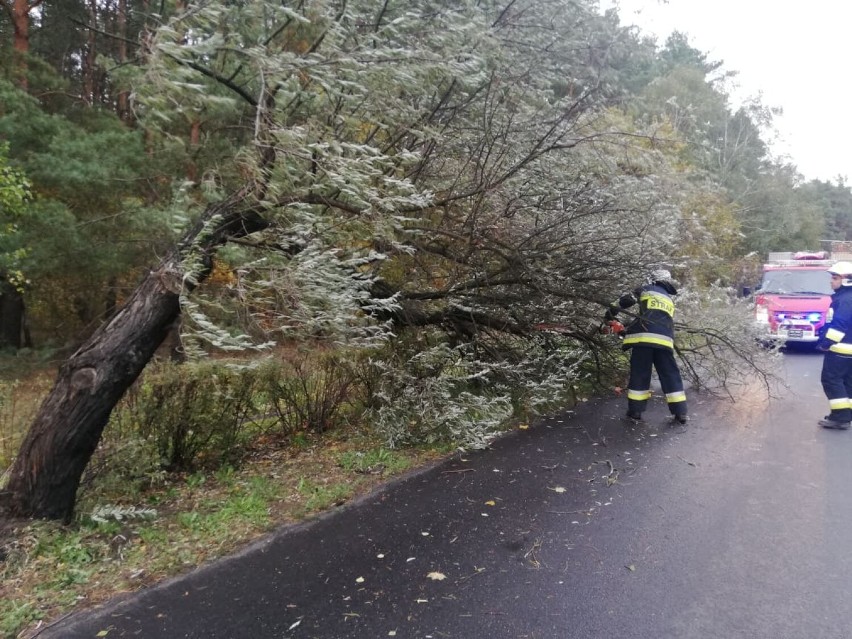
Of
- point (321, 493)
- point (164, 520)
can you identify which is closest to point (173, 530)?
point (164, 520)

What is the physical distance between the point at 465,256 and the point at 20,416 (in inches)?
172

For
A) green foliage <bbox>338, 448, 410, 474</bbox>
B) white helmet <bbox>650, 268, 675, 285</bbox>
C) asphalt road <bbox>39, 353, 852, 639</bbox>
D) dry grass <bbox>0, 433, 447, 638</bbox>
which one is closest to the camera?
asphalt road <bbox>39, 353, 852, 639</bbox>

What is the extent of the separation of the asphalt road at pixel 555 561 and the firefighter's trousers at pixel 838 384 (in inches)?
35.6

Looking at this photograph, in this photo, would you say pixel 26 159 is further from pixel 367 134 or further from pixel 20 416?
pixel 367 134

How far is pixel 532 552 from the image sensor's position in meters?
3.24

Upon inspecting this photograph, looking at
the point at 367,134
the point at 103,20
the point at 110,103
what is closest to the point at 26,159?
the point at 110,103

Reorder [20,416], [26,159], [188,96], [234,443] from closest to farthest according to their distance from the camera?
[188,96]
[20,416]
[234,443]
[26,159]

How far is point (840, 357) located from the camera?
18.5 ft

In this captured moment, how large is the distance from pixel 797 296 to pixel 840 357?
21.8 feet

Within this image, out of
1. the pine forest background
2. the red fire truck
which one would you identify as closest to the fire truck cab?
the red fire truck

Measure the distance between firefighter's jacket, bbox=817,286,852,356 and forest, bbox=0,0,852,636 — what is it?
952 millimetres

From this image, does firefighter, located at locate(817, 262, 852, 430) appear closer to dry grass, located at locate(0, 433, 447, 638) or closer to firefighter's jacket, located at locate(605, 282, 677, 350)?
firefighter's jacket, located at locate(605, 282, 677, 350)

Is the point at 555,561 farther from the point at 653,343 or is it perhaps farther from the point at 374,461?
the point at 653,343

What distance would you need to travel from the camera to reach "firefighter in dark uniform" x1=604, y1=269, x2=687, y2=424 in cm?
580
